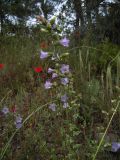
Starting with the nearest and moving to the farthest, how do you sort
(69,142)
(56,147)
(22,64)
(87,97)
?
(69,142) → (56,147) → (87,97) → (22,64)

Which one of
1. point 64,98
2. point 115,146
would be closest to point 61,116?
point 115,146

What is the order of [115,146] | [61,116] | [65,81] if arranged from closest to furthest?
[65,81]
[115,146]
[61,116]

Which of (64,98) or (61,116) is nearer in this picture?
(64,98)

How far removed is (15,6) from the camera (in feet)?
51.1

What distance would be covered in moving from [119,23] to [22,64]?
86.8 inches

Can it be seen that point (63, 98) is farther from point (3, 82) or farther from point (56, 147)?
point (3, 82)

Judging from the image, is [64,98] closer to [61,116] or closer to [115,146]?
[115,146]

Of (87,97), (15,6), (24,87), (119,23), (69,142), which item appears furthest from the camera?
(15,6)

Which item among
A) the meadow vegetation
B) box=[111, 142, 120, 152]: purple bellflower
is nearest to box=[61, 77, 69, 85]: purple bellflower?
the meadow vegetation

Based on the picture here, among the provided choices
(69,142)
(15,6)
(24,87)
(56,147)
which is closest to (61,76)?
(69,142)

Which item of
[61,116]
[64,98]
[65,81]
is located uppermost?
[65,81]

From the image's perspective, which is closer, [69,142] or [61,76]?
[61,76]

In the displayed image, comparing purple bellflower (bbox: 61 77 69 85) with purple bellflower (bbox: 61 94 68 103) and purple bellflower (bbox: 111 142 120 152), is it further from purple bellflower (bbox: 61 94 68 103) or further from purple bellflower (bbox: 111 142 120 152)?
purple bellflower (bbox: 111 142 120 152)

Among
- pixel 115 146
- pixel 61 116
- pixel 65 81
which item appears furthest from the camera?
pixel 61 116
